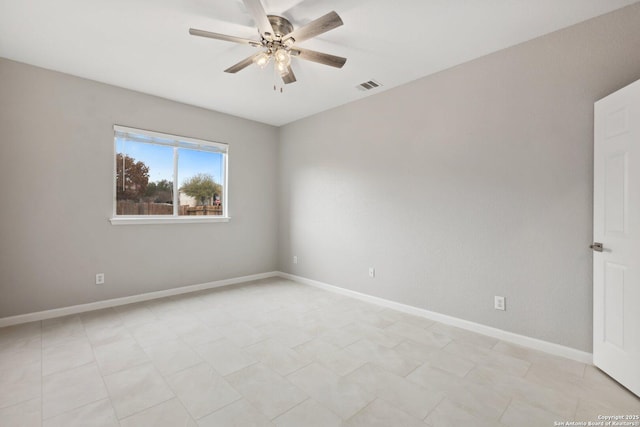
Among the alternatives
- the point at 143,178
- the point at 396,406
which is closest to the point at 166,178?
the point at 143,178

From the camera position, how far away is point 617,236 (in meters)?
1.98

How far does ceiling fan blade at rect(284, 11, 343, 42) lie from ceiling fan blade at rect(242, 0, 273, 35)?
17 cm

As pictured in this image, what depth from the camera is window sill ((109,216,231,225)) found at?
3584 millimetres

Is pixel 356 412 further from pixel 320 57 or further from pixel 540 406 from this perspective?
pixel 320 57

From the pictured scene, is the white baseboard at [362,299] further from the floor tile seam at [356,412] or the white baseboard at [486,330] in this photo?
the floor tile seam at [356,412]

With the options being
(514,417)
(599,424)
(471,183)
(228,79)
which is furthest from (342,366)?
(228,79)

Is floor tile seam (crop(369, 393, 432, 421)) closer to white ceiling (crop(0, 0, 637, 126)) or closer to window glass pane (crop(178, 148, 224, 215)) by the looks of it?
white ceiling (crop(0, 0, 637, 126))

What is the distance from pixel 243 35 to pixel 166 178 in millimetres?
2387

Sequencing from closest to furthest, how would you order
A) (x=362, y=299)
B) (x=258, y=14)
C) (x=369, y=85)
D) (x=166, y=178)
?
(x=258, y=14) → (x=369, y=85) → (x=362, y=299) → (x=166, y=178)

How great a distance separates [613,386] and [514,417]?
2.95 feet

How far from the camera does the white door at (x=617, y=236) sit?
1845mm

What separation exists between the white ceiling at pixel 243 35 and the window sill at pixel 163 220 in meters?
1.62

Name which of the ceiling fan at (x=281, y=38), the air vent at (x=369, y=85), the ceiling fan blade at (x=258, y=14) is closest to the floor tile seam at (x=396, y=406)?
the ceiling fan at (x=281, y=38)

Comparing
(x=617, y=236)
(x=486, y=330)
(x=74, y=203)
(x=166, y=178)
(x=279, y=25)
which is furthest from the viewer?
(x=166, y=178)
